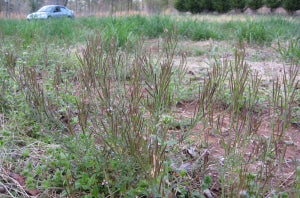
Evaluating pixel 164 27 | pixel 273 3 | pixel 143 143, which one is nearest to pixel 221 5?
pixel 273 3

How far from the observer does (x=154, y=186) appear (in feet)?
3.34

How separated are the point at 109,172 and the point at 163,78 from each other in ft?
2.01

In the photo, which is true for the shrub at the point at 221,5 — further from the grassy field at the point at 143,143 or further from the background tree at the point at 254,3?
the grassy field at the point at 143,143

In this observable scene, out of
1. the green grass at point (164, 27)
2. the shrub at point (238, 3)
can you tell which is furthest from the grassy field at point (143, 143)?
the shrub at point (238, 3)

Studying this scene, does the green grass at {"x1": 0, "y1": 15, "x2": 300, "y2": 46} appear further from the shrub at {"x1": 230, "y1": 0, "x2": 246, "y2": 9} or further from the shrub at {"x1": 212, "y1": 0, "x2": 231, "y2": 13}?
the shrub at {"x1": 230, "y1": 0, "x2": 246, "y2": 9}

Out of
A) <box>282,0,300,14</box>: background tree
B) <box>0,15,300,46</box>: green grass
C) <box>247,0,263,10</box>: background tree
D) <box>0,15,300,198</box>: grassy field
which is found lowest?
<box>0,15,300,198</box>: grassy field

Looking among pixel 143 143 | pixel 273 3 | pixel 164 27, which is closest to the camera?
pixel 143 143

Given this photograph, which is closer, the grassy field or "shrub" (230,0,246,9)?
the grassy field

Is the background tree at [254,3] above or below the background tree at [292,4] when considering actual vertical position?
above

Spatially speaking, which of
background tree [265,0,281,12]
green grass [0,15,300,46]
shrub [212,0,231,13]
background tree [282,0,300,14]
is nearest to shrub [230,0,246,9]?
shrub [212,0,231,13]

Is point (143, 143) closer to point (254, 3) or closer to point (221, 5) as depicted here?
point (221, 5)

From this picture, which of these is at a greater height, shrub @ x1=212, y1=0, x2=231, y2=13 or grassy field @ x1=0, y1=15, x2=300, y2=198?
shrub @ x1=212, y1=0, x2=231, y2=13

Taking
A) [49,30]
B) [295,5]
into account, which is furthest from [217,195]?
[295,5]

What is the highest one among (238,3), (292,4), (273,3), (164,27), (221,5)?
(238,3)
